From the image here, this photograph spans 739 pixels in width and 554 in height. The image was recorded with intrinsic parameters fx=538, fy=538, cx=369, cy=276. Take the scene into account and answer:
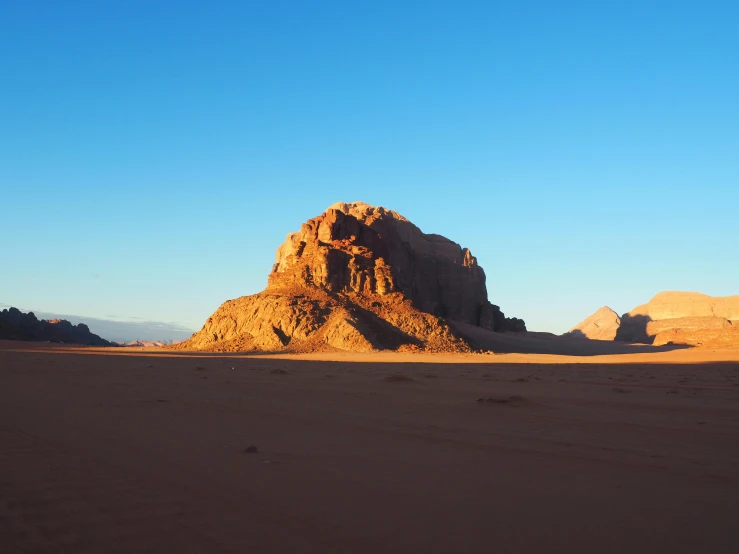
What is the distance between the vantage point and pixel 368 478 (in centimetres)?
504

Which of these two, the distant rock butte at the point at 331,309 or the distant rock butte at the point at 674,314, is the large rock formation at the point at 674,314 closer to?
the distant rock butte at the point at 674,314

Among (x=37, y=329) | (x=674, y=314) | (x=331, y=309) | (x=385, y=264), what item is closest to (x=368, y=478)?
(x=331, y=309)

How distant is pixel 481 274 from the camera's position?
382ft

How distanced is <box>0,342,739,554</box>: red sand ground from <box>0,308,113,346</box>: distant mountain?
86.7 m

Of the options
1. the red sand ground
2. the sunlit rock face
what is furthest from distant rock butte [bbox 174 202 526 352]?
the red sand ground

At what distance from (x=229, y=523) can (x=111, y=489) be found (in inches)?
54.3

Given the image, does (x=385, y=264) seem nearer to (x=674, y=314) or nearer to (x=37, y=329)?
(x=37, y=329)

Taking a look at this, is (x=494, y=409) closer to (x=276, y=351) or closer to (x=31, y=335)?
(x=276, y=351)

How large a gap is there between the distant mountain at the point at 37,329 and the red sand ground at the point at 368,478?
8670 centimetres

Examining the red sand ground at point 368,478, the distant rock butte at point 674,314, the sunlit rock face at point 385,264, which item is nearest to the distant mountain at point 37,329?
the sunlit rock face at point 385,264

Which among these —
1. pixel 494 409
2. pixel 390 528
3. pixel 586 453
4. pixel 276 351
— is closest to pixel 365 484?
pixel 390 528

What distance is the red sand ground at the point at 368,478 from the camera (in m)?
3.66

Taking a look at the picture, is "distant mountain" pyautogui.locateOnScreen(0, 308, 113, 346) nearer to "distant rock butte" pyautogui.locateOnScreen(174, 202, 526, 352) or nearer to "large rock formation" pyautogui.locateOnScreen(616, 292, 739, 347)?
"distant rock butte" pyautogui.locateOnScreen(174, 202, 526, 352)

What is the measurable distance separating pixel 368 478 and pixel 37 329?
356 ft
